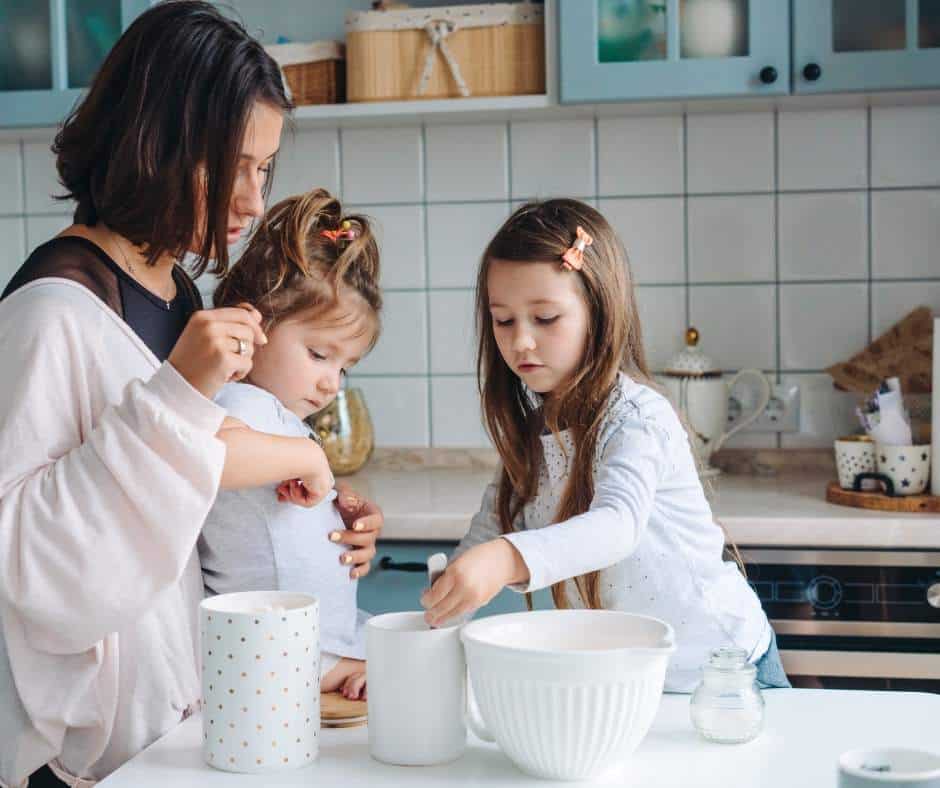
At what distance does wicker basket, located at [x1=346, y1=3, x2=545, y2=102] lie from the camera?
2412 millimetres

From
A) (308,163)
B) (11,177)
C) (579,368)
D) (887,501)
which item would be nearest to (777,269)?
(887,501)

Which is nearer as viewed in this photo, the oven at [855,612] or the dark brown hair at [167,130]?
the dark brown hair at [167,130]

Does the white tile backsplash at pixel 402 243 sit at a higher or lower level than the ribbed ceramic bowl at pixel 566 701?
higher

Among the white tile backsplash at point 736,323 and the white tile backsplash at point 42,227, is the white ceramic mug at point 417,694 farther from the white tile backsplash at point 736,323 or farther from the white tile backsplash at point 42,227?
the white tile backsplash at point 42,227

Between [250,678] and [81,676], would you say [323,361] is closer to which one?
[81,676]

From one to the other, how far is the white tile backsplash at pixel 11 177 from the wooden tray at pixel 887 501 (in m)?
1.93

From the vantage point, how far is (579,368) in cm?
149

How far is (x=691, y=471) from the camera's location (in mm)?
1507

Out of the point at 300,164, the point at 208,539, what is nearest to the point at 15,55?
the point at 300,164

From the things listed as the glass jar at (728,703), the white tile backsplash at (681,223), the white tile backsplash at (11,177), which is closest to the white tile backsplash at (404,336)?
the white tile backsplash at (681,223)

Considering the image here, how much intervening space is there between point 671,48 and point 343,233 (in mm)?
1043

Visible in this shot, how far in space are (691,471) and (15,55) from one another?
177cm

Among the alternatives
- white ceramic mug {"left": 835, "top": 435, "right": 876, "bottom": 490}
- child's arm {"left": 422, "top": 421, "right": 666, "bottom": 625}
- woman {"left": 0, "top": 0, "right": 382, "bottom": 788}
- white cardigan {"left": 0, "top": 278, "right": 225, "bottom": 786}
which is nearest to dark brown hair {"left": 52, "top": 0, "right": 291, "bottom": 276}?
woman {"left": 0, "top": 0, "right": 382, "bottom": 788}

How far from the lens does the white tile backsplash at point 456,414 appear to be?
108 inches
